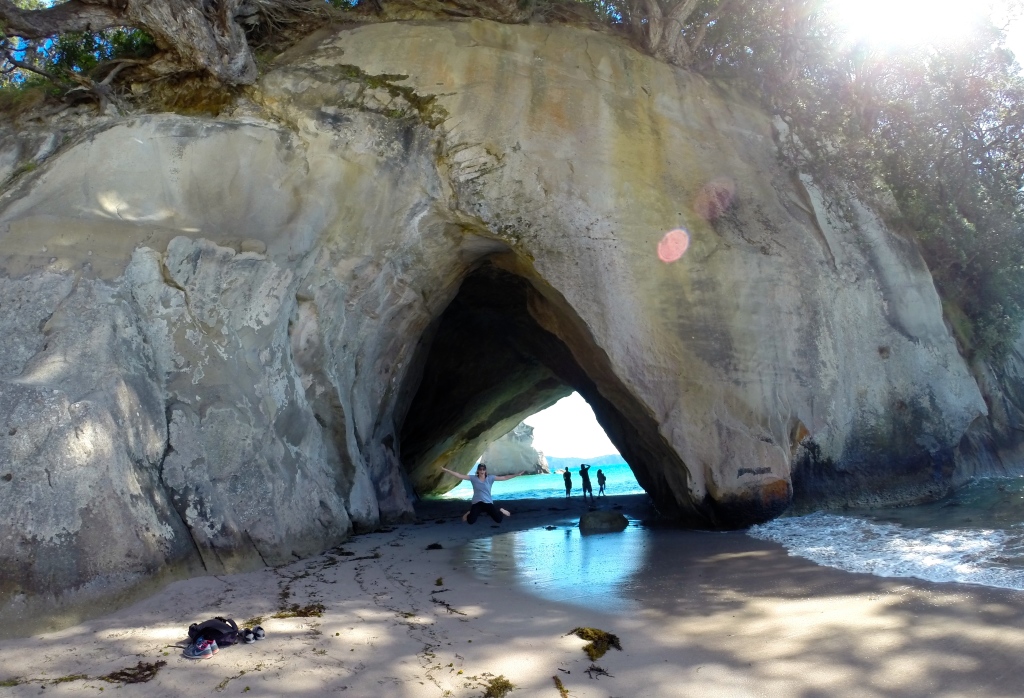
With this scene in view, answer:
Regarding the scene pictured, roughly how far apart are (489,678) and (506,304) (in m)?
11.6

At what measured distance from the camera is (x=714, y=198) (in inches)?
421

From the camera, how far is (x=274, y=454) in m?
7.63

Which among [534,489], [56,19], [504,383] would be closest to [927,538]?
[56,19]

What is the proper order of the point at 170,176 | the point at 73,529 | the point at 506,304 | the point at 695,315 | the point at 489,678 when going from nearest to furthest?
the point at 489,678 → the point at 73,529 → the point at 170,176 → the point at 695,315 → the point at 506,304

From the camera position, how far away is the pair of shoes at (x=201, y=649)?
3971mm

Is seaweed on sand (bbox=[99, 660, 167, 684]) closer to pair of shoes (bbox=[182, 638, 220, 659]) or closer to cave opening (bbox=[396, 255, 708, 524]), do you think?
pair of shoes (bbox=[182, 638, 220, 659])

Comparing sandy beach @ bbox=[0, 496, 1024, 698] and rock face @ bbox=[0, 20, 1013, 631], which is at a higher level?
rock face @ bbox=[0, 20, 1013, 631]

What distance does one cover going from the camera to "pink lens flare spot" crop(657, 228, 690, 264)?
10328 mm

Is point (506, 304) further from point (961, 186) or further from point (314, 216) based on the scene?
point (961, 186)

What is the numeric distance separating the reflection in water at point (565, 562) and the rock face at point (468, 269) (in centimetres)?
162

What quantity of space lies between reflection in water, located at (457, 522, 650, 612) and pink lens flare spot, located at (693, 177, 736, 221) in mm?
4613

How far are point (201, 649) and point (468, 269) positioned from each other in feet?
28.9

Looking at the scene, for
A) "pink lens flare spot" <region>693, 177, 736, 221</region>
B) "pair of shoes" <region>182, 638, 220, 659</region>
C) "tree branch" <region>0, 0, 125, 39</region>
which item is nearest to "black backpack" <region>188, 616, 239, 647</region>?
"pair of shoes" <region>182, 638, 220, 659</region>

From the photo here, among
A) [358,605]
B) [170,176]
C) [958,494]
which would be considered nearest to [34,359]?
[170,176]
